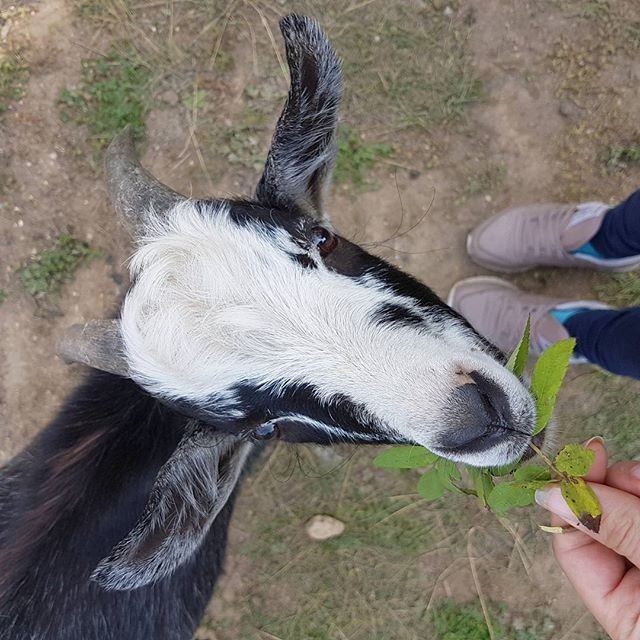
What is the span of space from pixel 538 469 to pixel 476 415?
10.5 inches

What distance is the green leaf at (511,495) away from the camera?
2014 mm

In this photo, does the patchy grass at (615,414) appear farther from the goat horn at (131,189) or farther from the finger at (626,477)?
the goat horn at (131,189)

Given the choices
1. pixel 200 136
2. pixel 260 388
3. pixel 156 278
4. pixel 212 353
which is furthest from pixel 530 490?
pixel 200 136

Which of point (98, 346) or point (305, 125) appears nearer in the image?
point (305, 125)

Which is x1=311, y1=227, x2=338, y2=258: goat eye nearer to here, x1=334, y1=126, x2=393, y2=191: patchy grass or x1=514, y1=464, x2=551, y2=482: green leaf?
x1=514, y1=464, x2=551, y2=482: green leaf

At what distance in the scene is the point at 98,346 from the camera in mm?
2844

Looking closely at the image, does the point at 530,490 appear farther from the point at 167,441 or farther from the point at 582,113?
the point at 582,113

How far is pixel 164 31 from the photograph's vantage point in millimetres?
4500

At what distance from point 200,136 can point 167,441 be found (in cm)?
235

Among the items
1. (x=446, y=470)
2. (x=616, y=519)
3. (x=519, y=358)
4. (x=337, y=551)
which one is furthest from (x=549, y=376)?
(x=337, y=551)

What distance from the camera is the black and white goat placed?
2172 millimetres

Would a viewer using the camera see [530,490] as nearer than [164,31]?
Yes

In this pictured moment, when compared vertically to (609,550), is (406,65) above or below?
above

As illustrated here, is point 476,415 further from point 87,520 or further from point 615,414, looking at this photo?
point 615,414
